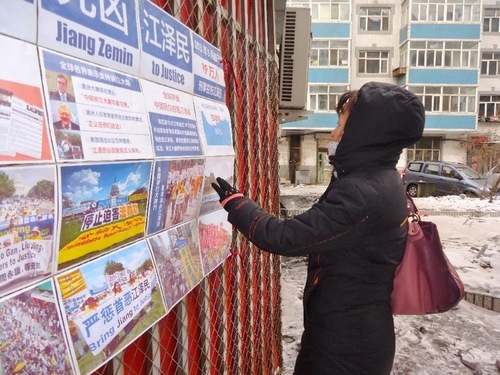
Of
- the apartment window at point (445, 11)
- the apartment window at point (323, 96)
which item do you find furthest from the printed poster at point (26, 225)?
the apartment window at point (445, 11)

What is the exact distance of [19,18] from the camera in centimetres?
83

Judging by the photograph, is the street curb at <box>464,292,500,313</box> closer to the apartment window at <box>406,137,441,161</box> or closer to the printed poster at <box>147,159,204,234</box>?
the printed poster at <box>147,159,204,234</box>

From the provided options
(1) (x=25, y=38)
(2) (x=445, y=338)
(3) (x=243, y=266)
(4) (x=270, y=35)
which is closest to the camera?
(1) (x=25, y=38)

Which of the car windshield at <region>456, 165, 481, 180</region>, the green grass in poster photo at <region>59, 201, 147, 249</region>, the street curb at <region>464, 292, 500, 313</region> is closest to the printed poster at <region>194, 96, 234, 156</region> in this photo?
the green grass in poster photo at <region>59, 201, 147, 249</region>

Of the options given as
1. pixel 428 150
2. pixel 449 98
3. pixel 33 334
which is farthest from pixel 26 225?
pixel 428 150

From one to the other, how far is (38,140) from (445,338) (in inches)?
165

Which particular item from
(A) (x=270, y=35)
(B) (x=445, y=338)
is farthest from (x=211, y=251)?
(B) (x=445, y=338)

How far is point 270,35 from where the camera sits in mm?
2748

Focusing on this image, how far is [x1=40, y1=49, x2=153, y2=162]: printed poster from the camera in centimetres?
89

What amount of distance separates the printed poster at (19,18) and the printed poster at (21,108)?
16mm

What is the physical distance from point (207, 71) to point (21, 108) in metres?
0.92

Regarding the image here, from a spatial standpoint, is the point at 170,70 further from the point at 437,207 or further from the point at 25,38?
the point at 437,207

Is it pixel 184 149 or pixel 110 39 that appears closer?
pixel 110 39

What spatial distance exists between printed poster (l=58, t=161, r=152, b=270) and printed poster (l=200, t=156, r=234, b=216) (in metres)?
0.44
